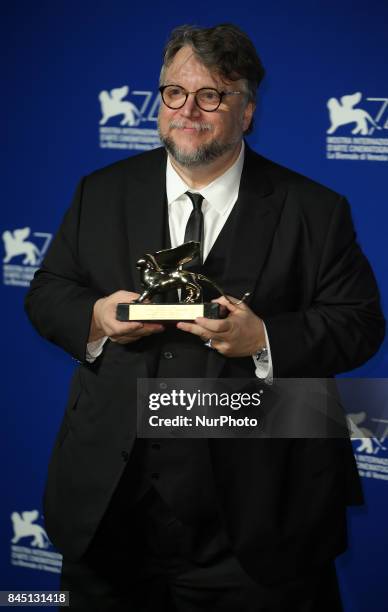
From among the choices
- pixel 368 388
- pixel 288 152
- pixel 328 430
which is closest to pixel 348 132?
pixel 288 152

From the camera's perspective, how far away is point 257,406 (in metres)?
2.08

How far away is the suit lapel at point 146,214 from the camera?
2061 mm

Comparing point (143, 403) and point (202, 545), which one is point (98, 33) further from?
point (202, 545)

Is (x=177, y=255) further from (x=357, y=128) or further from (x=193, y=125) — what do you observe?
(x=357, y=128)

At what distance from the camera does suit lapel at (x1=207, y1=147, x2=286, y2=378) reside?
202 centimetres

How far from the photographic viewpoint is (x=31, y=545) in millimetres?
Answer: 3342

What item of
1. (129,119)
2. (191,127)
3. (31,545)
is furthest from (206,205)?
(31,545)

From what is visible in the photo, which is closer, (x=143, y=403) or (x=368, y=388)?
(x=143, y=403)

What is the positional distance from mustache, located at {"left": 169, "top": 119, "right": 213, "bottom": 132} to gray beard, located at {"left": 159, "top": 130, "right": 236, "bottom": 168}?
0.11ft

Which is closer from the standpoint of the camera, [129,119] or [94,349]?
[94,349]

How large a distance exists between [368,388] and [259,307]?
0.86 m

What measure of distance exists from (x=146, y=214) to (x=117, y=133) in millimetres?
940

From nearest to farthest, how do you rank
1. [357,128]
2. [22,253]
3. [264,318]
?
[264,318] → [357,128] → [22,253]

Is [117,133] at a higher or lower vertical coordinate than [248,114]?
higher
